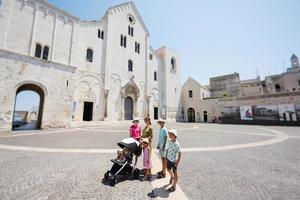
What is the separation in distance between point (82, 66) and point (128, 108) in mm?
9576

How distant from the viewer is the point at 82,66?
19484 millimetres

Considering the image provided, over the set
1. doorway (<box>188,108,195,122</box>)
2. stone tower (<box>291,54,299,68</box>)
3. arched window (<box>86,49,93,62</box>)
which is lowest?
doorway (<box>188,108,195,122</box>)

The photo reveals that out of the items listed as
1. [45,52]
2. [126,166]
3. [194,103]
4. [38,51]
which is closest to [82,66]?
[45,52]

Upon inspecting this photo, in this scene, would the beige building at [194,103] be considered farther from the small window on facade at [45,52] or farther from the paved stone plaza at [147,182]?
the paved stone plaza at [147,182]

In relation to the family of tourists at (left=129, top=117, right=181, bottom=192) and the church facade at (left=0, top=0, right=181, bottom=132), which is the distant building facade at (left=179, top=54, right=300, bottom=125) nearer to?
the church facade at (left=0, top=0, right=181, bottom=132)

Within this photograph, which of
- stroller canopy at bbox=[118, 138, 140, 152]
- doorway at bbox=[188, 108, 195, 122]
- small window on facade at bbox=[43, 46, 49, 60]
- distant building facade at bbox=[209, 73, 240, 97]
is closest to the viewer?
stroller canopy at bbox=[118, 138, 140, 152]

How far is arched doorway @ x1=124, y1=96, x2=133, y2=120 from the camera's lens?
24.3 meters

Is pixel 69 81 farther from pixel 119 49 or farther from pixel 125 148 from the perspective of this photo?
pixel 125 148

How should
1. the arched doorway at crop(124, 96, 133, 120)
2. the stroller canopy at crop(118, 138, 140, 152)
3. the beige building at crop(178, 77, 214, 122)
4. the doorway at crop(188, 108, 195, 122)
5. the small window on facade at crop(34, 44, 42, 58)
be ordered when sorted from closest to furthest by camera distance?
the stroller canopy at crop(118, 138, 140, 152)
the small window on facade at crop(34, 44, 42, 58)
the arched doorway at crop(124, 96, 133, 120)
the beige building at crop(178, 77, 214, 122)
the doorway at crop(188, 108, 195, 122)

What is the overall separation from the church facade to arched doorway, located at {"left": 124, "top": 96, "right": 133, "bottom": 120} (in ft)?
0.55

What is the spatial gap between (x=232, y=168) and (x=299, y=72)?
42.7 m

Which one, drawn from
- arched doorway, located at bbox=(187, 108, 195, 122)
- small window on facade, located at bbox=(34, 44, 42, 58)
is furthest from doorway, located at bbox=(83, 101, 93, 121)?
arched doorway, located at bbox=(187, 108, 195, 122)

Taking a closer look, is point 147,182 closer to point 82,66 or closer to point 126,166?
point 126,166

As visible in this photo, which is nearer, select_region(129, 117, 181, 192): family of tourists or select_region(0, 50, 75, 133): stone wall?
select_region(129, 117, 181, 192): family of tourists
